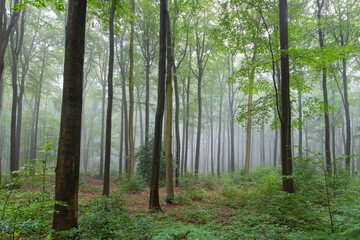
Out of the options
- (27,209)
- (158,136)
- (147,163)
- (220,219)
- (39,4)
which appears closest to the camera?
(27,209)

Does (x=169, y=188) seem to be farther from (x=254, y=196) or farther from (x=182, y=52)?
(x=182, y=52)

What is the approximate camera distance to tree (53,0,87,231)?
3471 millimetres

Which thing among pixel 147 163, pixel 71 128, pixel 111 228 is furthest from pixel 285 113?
pixel 147 163

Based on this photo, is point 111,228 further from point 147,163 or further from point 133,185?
point 147,163

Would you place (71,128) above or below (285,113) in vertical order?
below

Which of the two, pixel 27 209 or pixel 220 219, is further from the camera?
pixel 220 219

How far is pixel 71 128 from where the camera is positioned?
3582mm

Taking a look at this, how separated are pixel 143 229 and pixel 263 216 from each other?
3071 mm

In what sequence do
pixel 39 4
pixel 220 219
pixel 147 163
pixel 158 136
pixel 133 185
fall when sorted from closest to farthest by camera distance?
pixel 39 4, pixel 220 219, pixel 158 136, pixel 133 185, pixel 147 163

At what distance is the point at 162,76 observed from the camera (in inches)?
266

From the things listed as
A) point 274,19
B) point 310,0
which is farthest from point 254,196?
point 310,0

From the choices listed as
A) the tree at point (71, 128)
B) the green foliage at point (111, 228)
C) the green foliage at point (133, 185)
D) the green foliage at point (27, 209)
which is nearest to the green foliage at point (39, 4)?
the tree at point (71, 128)

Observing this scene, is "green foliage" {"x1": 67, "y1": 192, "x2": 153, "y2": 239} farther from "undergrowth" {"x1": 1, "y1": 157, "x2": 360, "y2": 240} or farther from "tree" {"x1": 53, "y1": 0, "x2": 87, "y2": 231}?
"tree" {"x1": 53, "y1": 0, "x2": 87, "y2": 231}

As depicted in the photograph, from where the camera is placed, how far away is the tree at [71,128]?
347 centimetres
